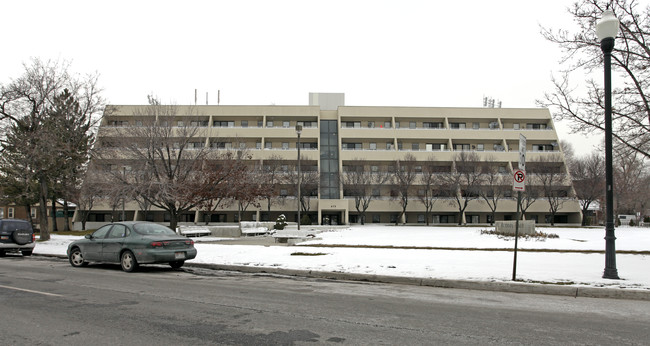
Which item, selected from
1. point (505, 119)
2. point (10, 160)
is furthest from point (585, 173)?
point (10, 160)

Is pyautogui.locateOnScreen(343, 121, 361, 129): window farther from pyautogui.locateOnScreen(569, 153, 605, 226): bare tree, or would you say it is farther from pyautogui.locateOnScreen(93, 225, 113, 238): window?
pyautogui.locateOnScreen(93, 225, 113, 238): window

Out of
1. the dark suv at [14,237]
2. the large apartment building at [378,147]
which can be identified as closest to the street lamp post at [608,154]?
the dark suv at [14,237]

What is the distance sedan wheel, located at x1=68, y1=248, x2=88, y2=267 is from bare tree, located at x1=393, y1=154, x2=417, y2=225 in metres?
42.6

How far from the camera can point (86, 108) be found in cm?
2436

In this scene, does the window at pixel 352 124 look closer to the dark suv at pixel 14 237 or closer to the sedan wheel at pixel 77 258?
the dark suv at pixel 14 237

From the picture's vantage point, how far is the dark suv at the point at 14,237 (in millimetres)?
18188

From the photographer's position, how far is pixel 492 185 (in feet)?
173

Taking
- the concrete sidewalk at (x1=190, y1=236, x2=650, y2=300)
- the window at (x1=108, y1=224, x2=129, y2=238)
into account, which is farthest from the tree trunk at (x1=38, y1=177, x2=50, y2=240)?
the concrete sidewalk at (x1=190, y1=236, x2=650, y2=300)

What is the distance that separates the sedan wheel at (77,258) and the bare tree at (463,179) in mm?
44789

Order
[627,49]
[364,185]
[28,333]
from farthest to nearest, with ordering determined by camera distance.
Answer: [364,185] → [627,49] → [28,333]

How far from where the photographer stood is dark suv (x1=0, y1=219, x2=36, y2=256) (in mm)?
18188

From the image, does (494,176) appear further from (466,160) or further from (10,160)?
(10,160)

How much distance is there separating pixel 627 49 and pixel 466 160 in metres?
41.0

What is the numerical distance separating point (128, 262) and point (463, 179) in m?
47.3
